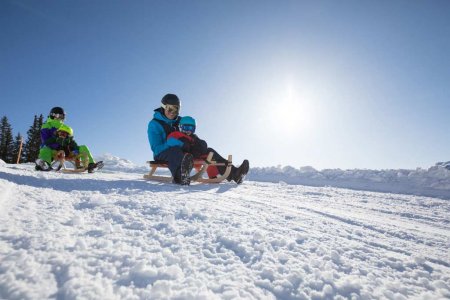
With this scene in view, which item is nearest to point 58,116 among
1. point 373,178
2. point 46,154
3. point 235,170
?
point 46,154

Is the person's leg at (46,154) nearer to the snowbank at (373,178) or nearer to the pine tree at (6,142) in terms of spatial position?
the snowbank at (373,178)

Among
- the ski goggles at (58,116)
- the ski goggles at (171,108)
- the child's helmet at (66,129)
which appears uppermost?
the ski goggles at (58,116)

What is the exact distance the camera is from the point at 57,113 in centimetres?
743

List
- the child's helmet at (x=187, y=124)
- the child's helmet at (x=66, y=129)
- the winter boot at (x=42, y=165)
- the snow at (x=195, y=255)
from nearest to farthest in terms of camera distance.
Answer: the snow at (x=195, y=255) < the child's helmet at (x=187, y=124) < the winter boot at (x=42, y=165) < the child's helmet at (x=66, y=129)

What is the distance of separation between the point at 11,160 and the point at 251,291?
134 ft

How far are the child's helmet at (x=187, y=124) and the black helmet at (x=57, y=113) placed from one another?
432cm

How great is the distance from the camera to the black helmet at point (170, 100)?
Answer: 557 centimetres

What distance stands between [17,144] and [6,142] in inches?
49.7

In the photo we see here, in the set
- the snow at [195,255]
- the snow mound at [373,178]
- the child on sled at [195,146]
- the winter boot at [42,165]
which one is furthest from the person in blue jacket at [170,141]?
the snow mound at [373,178]

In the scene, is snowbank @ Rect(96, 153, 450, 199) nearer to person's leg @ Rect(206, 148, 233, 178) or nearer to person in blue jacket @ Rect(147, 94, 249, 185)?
person's leg @ Rect(206, 148, 233, 178)

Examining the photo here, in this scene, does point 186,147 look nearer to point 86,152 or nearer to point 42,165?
point 42,165

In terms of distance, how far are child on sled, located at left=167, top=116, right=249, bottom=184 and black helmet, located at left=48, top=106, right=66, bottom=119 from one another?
4289mm

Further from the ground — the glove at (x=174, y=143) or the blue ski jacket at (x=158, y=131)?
the blue ski jacket at (x=158, y=131)

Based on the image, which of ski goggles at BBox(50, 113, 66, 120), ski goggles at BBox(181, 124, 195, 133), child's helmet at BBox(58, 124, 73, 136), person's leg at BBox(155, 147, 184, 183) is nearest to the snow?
person's leg at BBox(155, 147, 184, 183)
